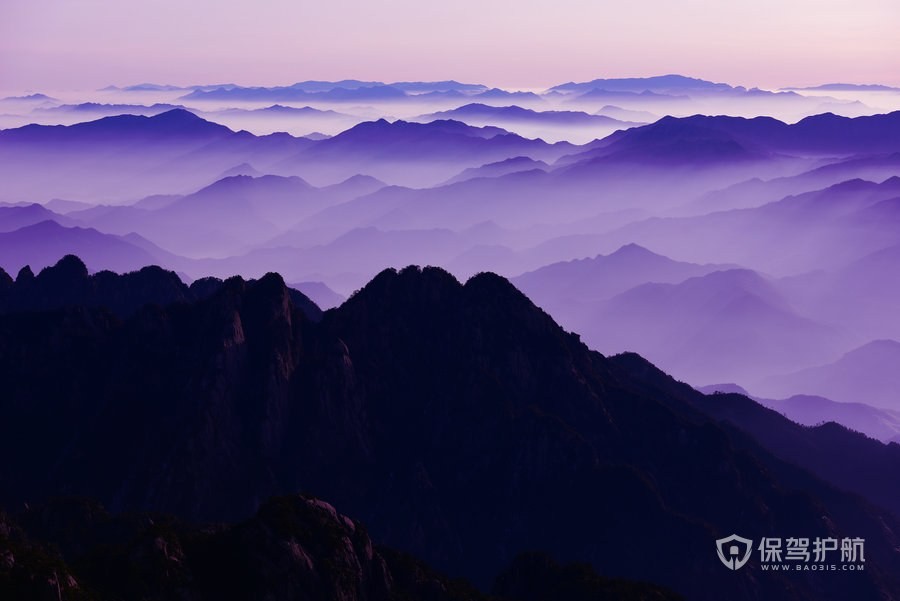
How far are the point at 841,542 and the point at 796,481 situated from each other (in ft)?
53.1

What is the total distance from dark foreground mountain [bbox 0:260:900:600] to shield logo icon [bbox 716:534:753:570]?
0.99 meters

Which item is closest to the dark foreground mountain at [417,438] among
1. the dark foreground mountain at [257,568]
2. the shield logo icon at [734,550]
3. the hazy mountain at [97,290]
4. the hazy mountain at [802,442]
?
the shield logo icon at [734,550]

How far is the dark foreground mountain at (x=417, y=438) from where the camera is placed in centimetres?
12825

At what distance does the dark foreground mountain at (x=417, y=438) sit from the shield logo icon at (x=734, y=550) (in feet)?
3.24

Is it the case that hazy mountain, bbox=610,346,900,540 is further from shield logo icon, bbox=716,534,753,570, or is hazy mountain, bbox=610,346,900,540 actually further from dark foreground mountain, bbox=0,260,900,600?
shield logo icon, bbox=716,534,753,570

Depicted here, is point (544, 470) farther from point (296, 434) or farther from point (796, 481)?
point (796, 481)

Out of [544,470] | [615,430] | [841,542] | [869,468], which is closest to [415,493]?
[544,470]

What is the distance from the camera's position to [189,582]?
75.8 meters

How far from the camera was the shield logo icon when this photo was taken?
409 feet

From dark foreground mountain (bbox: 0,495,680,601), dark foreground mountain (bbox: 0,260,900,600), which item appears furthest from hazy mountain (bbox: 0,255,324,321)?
dark foreground mountain (bbox: 0,495,680,601)

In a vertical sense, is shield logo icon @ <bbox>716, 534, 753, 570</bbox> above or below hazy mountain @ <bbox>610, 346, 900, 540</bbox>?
below

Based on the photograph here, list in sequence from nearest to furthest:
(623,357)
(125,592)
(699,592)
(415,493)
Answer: (125,592) < (699,592) < (415,493) < (623,357)

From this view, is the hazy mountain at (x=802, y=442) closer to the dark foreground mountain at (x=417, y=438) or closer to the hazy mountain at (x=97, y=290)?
the dark foreground mountain at (x=417, y=438)

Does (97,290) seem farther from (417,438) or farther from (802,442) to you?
(802,442)
